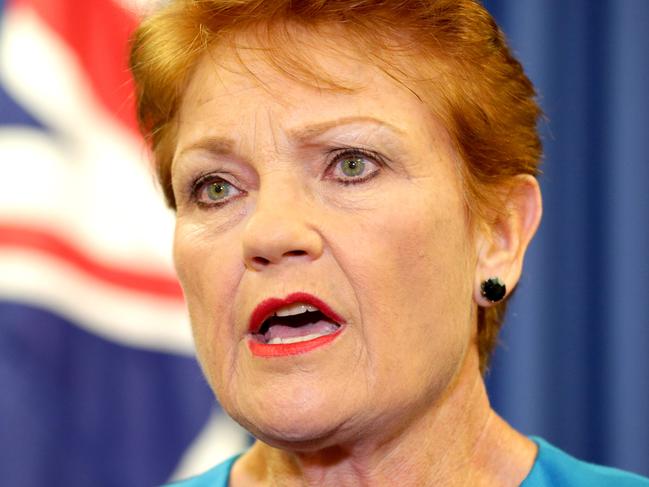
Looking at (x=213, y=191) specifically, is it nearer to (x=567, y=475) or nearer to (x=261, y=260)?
(x=261, y=260)

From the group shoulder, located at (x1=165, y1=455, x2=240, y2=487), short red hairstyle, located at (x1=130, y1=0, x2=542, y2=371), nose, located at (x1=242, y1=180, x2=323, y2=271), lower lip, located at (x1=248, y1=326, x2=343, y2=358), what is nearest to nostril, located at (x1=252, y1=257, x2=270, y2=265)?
nose, located at (x1=242, y1=180, x2=323, y2=271)

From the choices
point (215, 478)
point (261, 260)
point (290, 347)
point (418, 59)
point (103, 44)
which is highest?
point (103, 44)

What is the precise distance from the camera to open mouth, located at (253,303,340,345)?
1.25 metres

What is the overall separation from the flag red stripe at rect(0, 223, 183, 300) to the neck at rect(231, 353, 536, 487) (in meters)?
0.91

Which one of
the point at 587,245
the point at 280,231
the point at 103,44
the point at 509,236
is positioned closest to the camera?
the point at 280,231

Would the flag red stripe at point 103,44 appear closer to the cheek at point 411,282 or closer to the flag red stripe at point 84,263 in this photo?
the flag red stripe at point 84,263

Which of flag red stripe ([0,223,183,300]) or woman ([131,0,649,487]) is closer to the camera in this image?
woman ([131,0,649,487])

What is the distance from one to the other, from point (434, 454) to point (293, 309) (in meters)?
0.30

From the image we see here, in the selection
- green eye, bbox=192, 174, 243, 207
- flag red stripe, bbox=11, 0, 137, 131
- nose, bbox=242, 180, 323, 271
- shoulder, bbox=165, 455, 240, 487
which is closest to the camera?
nose, bbox=242, 180, 323, 271

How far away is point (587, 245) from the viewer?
2209 millimetres

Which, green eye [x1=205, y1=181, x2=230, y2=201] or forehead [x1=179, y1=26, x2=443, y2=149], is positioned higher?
forehead [x1=179, y1=26, x2=443, y2=149]

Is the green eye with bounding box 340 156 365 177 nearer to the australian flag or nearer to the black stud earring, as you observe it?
the black stud earring

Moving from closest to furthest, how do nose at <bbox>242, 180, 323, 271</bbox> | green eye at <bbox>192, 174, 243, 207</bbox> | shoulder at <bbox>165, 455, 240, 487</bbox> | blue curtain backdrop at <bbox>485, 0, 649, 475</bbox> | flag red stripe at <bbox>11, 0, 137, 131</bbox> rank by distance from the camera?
nose at <bbox>242, 180, 323, 271</bbox>
green eye at <bbox>192, 174, 243, 207</bbox>
shoulder at <bbox>165, 455, 240, 487</bbox>
blue curtain backdrop at <bbox>485, 0, 649, 475</bbox>
flag red stripe at <bbox>11, 0, 137, 131</bbox>

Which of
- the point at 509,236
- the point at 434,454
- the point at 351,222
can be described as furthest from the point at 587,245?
the point at 351,222
